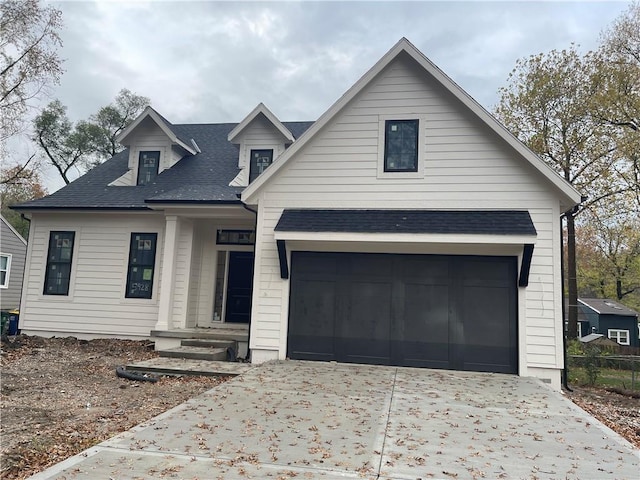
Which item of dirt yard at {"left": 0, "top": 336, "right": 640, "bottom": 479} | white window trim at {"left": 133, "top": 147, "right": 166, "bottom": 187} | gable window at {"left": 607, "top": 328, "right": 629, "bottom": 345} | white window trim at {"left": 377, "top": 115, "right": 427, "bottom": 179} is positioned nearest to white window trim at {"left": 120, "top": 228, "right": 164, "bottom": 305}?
dirt yard at {"left": 0, "top": 336, "right": 640, "bottom": 479}

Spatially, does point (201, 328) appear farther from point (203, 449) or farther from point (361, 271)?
point (203, 449)

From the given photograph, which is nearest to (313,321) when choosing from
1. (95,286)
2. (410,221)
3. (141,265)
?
(410,221)

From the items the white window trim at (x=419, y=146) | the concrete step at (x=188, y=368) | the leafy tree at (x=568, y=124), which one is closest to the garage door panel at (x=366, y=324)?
the concrete step at (x=188, y=368)

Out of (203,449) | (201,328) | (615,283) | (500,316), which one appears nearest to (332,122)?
(500,316)

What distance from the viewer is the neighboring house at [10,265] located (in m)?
20.7

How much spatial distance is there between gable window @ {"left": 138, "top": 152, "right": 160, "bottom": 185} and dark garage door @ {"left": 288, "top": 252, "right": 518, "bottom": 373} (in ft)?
19.7

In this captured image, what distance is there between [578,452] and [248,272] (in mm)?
8729

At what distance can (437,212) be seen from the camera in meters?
8.91

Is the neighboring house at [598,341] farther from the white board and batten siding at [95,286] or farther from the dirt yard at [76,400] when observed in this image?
the white board and batten siding at [95,286]

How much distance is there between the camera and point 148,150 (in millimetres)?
Result: 13234

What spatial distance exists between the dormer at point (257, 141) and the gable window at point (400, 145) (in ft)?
10.9

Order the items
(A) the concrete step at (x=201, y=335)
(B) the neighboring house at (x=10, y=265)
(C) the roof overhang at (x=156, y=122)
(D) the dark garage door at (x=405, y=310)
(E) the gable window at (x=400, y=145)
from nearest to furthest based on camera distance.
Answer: (D) the dark garage door at (x=405, y=310) → (E) the gable window at (x=400, y=145) → (A) the concrete step at (x=201, y=335) → (C) the roof overhang at (x=156, y=122) → (B) the neighboring house at (x=10, y=265)

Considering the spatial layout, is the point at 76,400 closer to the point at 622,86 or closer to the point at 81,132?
the point at 622,86

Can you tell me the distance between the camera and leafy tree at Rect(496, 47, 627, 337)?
19.2 metres
